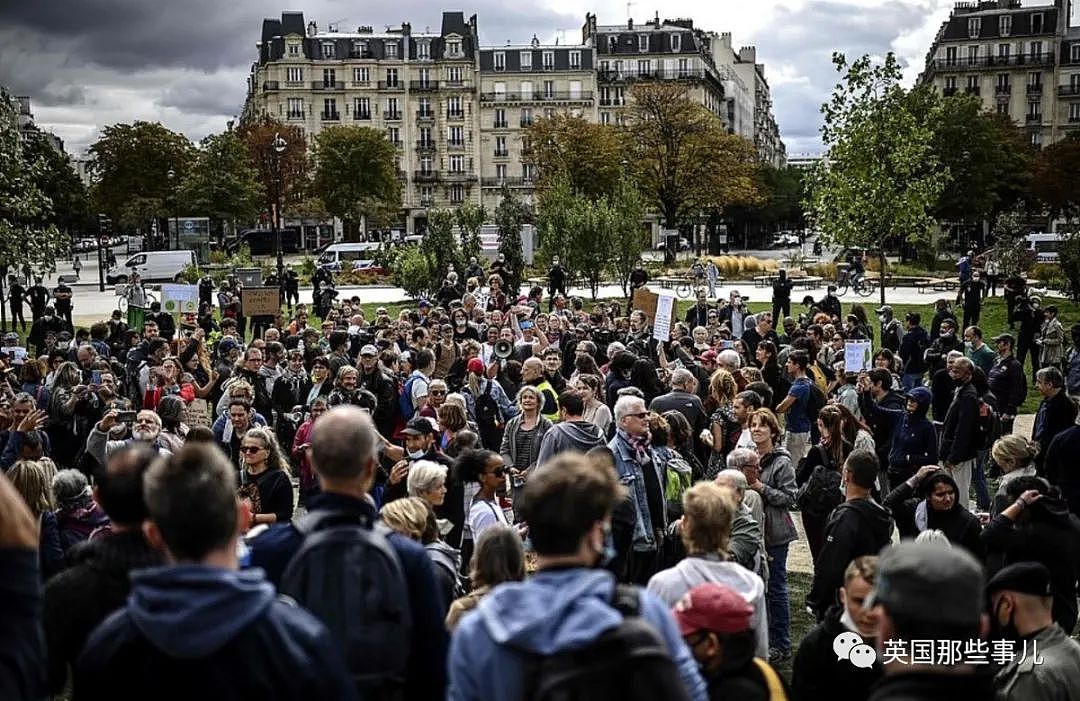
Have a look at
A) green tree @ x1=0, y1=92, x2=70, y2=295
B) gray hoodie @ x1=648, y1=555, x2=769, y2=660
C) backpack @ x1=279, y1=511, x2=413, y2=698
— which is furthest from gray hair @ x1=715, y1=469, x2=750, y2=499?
green tree @ x1=0, y1=92, x2=70, y2=295

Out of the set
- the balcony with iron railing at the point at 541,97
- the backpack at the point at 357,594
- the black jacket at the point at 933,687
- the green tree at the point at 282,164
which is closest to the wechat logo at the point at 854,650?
the black jacket at the point at 933,687

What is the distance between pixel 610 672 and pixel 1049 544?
4.79 meters

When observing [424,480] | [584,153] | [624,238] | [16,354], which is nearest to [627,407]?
[424,480]

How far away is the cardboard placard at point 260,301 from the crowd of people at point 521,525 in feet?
27.0

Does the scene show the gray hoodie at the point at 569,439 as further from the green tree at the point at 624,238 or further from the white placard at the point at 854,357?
the green tree at the point at 624,238

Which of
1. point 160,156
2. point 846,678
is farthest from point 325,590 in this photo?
point 160,156

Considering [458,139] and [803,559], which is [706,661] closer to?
[803,559]

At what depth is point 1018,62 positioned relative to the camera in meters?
100

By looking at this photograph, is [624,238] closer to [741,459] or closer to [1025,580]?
[741,459]

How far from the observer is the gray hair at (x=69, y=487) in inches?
266

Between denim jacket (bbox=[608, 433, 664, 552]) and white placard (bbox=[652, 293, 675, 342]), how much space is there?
784 centimetres

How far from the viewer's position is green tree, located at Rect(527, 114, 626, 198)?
7581cm

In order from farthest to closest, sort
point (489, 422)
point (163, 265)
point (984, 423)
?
point (163, 265) → point (489, 422) → point (984, 423)

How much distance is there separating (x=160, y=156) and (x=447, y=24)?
116ft
